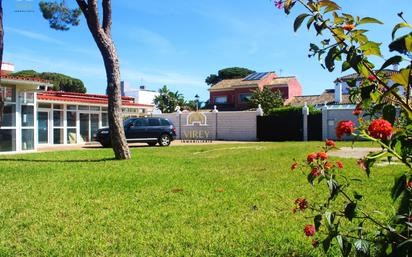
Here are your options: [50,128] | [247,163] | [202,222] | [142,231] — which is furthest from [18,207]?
[50,128]

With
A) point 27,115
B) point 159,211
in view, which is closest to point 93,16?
point 27,115

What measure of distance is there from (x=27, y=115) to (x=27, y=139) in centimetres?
104

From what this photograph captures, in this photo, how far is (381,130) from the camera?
179 cm

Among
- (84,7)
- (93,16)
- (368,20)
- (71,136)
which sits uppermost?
(84,7)

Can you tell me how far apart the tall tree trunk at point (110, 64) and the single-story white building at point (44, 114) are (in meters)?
5.19

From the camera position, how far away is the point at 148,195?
6.46m

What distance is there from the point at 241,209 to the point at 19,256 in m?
2.74

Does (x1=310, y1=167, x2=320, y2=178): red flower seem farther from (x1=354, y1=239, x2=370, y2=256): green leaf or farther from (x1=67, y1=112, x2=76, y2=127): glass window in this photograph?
(x1=67, y1=112, x2=76, y2=127): glass window

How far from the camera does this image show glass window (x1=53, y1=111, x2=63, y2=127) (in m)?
23.4

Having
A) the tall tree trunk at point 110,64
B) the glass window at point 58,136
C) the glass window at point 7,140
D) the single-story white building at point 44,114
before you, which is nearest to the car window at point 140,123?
the single-story white building at point 44,114

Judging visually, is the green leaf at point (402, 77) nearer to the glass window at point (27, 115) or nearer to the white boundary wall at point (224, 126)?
the glass window at point (27, 115)

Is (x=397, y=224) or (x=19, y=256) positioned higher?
(x=397, y=224)

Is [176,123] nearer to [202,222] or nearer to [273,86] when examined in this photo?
[273,86]

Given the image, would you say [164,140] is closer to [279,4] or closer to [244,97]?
[279,4]
